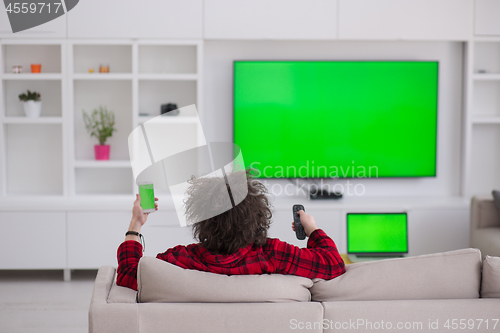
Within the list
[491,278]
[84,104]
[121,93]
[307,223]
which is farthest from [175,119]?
[491,278]

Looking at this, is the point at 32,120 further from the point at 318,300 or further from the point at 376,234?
the point at 318,300

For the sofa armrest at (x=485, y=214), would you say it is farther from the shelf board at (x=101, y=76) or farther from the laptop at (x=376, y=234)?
the shelf board at (x=101, y=76)

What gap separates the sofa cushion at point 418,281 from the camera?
1309 mm

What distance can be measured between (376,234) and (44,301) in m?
2.07

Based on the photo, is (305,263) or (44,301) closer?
(305,263)

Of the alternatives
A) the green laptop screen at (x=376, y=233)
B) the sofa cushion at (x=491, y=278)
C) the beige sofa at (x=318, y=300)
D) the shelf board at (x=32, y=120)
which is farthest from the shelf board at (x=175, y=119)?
the sofa cushion at (x=491, y=278)

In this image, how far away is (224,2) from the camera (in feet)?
11.5

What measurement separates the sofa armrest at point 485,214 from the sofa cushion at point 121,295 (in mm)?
2674

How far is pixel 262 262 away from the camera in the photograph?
1.35 meters

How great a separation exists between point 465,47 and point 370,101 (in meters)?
0.86

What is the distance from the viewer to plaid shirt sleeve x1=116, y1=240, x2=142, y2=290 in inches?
54.9

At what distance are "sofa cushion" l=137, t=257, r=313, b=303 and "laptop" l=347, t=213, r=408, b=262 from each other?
131 cm

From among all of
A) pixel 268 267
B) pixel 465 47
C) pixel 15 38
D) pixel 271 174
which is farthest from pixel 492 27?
pixel 15 38

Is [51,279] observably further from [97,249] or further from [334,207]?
[334,207]
